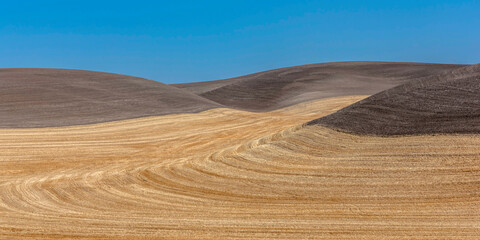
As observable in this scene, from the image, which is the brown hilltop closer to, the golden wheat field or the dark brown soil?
the golden wheat field

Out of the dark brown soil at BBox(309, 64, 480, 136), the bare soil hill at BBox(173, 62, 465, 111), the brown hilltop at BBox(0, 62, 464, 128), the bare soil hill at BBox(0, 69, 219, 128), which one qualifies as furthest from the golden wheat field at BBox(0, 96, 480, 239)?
the bare soil hill at BBox(173, 62, 465, 111)

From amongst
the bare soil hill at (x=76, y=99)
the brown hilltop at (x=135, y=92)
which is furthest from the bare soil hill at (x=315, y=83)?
the bare soil hill at (x=76, y=99)

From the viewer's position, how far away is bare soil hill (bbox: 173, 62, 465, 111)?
91.0ft

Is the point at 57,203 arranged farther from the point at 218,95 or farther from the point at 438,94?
the point at 218,95

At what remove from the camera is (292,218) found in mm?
5305

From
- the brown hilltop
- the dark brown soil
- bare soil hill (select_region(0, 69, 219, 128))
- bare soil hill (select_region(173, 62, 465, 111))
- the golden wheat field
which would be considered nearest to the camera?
the golden wheat field

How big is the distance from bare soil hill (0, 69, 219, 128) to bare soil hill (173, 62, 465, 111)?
6.12 metres

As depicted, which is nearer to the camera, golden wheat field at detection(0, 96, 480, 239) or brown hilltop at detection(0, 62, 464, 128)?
golden wheat field at detection(0, 96, 480, 239)

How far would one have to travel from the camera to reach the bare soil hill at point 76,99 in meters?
15.9

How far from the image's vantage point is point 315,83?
32.6 metres

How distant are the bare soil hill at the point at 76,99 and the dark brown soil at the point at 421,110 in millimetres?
9699

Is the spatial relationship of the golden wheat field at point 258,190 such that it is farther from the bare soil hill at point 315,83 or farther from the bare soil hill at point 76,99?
the bare soil hill at point 315,83

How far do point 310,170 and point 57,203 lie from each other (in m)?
4.02

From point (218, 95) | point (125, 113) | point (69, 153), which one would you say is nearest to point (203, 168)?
point (69, 153)
